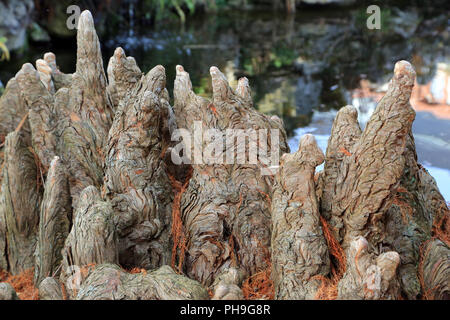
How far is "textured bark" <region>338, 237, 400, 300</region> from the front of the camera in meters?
2.84

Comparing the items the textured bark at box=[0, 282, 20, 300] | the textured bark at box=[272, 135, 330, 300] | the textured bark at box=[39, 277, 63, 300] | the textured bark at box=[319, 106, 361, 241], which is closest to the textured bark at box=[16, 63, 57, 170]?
the textured bark at box=[39, 277, 63, 300]

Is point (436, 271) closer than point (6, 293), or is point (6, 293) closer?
point (6, 293)

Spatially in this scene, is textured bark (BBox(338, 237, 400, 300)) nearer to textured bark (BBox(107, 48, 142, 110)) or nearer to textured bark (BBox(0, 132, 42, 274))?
textured bark (BBox(107, 48, 142, 110))

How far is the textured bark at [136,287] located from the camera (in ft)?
9.93

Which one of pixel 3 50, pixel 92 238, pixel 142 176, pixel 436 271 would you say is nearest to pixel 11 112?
pixel 142 176

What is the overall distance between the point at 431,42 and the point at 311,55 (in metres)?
3.35

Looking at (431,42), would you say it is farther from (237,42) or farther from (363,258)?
(363,258)

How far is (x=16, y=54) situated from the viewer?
13578 mm

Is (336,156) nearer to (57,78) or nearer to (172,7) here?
Result: (57,78)

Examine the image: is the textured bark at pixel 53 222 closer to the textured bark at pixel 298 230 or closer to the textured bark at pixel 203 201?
the textured bark at pixel 203 201

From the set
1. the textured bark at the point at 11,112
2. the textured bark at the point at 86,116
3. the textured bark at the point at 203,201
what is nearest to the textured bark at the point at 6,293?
the textured bark at the point at 203,201

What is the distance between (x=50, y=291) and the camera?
131 inches

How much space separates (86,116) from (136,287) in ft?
5.80
